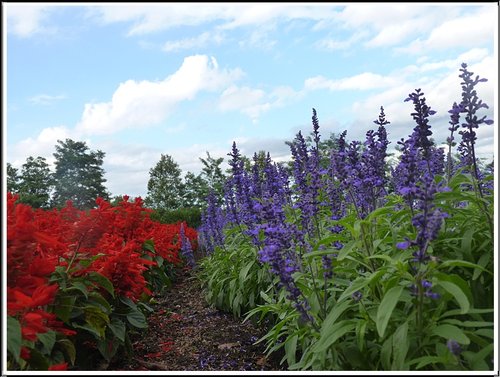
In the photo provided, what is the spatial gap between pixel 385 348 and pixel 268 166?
2469mm

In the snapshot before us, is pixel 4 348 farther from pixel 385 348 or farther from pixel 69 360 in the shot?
pixel 385 348

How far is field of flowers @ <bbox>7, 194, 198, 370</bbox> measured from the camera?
2.56m

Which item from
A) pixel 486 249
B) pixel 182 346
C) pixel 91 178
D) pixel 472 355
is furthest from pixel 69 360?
pixel 91 178

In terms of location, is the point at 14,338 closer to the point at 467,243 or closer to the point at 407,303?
the point at 407,303

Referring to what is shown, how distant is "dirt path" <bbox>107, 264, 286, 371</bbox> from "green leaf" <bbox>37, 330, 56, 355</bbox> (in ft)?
3.99

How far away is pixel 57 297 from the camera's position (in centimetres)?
329

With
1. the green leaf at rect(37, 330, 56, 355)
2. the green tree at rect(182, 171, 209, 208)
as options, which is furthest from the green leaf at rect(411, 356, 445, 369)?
the green tree at rect(182, 171, 209, 208)

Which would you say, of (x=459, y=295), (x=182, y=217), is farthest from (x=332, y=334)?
(x=182, y=217)

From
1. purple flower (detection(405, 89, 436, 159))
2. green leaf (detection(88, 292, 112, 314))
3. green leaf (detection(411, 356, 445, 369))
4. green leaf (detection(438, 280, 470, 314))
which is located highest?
purple flower (detection(405, 89, 436, 159))

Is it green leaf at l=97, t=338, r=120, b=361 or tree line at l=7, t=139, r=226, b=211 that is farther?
tree line at l=7, t=139, r=226, b=211

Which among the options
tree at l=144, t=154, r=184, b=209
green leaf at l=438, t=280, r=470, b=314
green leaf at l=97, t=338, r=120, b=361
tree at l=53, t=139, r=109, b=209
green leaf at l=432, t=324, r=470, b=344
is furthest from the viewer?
tree at l=144, t=154, r=184, b=209

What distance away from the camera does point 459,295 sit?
230 cm

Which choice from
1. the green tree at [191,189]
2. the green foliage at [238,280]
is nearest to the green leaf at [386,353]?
the green foliage at [238,280]

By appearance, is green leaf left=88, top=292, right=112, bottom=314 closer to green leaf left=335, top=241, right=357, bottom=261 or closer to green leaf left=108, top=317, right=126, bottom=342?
green leaf left=108, top=317, right=126, bottom=342
